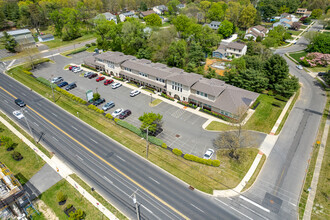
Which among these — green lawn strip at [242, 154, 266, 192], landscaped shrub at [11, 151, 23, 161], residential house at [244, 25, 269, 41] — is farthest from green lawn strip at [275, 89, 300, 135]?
landscaped shrub at [11, 151, 23, 161]

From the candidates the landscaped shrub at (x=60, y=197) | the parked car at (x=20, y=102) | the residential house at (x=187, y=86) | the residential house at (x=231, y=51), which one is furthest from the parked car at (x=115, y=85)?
the residential house at (x=231, y=51)

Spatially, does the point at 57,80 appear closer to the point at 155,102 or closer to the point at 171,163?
the point at 155,102

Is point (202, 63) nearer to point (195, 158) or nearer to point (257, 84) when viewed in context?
point (257, 84)

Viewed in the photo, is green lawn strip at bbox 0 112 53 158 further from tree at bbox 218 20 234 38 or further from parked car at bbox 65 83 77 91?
tree at bbox 218 20 234 38

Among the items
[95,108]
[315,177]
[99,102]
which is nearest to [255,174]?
[315,177]

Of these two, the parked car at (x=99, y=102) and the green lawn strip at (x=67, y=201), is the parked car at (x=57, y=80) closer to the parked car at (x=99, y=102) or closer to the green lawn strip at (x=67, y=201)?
the parked car at (x=99, y=102)

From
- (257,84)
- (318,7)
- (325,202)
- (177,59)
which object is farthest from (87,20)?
(318,7)
